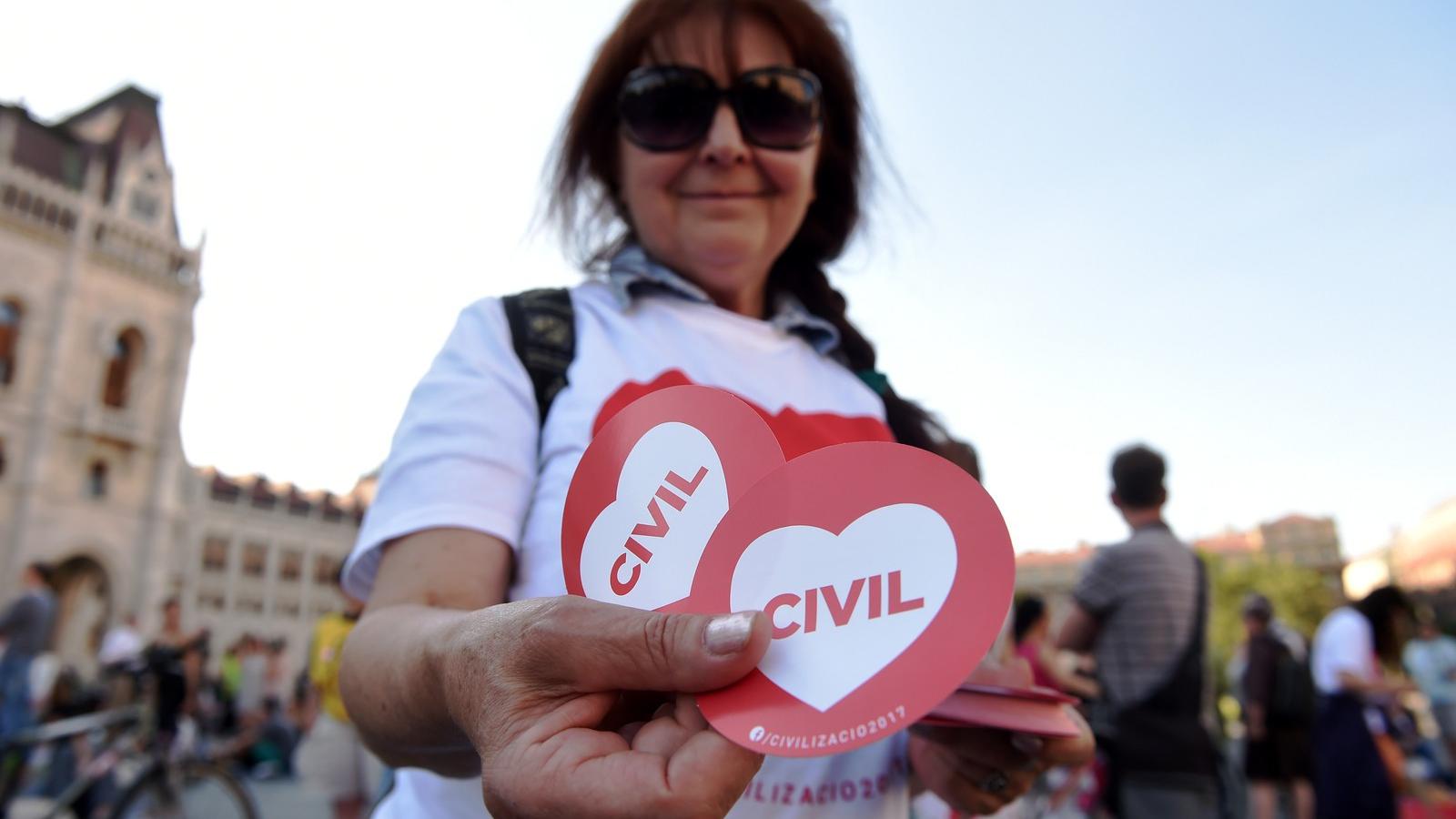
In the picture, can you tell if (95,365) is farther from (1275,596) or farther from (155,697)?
(1275,596)

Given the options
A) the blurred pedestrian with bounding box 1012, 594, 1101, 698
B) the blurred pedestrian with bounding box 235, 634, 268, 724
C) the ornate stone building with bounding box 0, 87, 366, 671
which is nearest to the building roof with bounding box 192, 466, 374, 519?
the ornate stone building with bounding box 0, 87, 366, 671

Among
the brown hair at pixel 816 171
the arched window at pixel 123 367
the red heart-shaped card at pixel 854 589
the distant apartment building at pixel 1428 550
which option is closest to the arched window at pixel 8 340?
the arched window at pixel 123 367

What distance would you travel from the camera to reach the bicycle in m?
4.08

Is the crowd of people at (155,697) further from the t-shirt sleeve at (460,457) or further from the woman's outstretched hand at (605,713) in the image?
the woman's outstretched hand at (605,713)

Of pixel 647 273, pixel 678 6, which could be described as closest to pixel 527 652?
pixel 647 273

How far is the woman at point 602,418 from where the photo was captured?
523 millimetres

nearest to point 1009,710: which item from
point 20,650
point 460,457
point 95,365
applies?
point 460,457

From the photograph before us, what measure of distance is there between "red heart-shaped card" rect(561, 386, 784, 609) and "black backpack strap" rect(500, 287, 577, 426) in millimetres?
371

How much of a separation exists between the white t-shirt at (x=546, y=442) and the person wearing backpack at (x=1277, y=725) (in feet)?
14.3

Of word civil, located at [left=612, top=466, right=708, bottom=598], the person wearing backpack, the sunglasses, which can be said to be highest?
the sunglasses

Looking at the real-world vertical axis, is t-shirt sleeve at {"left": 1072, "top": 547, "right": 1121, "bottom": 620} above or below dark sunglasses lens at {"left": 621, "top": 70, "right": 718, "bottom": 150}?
below

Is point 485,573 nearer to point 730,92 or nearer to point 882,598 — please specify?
point 882,598

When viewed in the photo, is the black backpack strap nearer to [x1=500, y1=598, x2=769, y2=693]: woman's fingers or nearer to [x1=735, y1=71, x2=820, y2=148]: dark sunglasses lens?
[x1=735, y1=71, x2=820, y2=148]: dark sunglasses lens

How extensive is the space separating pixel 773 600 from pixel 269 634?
33.0 metres
